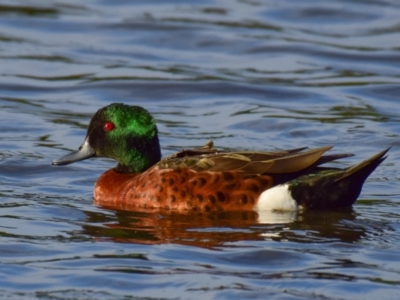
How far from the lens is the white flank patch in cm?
973

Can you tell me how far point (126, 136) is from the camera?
10.4m

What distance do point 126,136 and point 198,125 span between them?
3.29 meters

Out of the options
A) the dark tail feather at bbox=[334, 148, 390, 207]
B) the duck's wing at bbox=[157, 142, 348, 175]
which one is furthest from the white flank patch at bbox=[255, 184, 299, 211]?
the dark tail feather at bbox=[334, 148, 390, 207]

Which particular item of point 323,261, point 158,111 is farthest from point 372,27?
point 323,261

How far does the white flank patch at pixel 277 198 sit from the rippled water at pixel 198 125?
90 millimetres

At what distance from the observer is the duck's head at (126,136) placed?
10305mm

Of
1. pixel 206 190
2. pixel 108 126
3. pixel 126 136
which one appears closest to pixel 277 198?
pixel 206 190

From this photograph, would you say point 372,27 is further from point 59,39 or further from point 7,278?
point 7,278

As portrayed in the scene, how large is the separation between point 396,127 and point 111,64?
4864 mm

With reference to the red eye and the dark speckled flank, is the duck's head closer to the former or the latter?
the red eye

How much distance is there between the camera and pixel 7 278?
7.76 meters

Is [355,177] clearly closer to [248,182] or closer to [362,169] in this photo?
[362,169]

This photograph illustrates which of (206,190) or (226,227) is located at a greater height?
(206,190)

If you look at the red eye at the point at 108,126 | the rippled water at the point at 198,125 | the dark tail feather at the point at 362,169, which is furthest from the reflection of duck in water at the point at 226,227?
the red eye at the point at 108,126
